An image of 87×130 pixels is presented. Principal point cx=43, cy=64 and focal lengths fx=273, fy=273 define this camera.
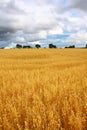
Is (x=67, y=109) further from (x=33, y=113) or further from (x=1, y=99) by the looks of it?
(x=1, y=99)

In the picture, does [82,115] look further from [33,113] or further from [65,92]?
[65,92]

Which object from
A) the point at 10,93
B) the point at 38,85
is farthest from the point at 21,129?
the point at 38,85

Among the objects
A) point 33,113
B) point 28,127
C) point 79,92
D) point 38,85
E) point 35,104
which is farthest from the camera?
point 38,85

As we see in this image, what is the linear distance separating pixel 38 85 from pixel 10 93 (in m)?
1.39

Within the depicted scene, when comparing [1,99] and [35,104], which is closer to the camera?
[35,104]

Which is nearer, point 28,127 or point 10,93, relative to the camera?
point 28,127

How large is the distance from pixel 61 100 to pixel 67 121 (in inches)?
47.8

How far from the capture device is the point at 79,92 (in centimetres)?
766

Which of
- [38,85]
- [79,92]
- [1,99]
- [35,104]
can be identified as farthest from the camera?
[38,85]

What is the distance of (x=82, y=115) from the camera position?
5723 mm

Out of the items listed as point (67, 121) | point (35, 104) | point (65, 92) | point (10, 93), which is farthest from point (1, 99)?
point (67, 121)

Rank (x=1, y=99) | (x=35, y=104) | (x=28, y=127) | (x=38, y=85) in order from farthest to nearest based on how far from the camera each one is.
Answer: (x=38, y=85) → (x=1, y=99) → (x=35, y=104) → (x=28, y=127)

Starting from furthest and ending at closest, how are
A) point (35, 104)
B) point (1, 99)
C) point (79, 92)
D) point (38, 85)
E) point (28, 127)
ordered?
point (38, 85) < point (79, 92) < point (1, 99) < point (35, 104) < point (28, 127)

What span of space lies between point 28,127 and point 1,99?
208 centimetres
